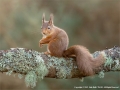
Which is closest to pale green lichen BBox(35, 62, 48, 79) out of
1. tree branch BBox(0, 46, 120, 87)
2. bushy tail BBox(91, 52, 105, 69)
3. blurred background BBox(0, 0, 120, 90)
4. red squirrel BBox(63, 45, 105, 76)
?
tree branch BBox(0, 46, 120, 87)

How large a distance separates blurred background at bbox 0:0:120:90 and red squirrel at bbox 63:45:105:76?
445 centimetres

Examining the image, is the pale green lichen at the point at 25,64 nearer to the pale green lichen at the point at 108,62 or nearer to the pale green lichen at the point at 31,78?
the pale green lichen at the point at 31,78

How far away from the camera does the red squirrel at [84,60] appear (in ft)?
10.6

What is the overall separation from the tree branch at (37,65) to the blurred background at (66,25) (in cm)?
467

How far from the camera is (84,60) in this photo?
3328mm

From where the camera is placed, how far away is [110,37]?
8672 millimetres

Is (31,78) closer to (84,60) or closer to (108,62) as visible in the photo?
(84,60)

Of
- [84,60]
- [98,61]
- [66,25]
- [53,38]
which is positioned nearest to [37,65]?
[84,60]

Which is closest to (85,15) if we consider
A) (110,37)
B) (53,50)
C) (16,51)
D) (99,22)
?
(99,22)

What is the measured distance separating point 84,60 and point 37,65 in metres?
0.56

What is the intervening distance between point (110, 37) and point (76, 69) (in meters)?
5.58

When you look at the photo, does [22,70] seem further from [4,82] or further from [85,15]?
[85,15]

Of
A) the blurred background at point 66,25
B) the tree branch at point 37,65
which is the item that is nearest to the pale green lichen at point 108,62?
the tree branch at point 37,65

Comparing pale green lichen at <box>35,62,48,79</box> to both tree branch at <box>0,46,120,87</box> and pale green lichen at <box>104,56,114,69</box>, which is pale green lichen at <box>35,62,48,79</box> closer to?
tree branch at <box>0,46,120,87</box>
